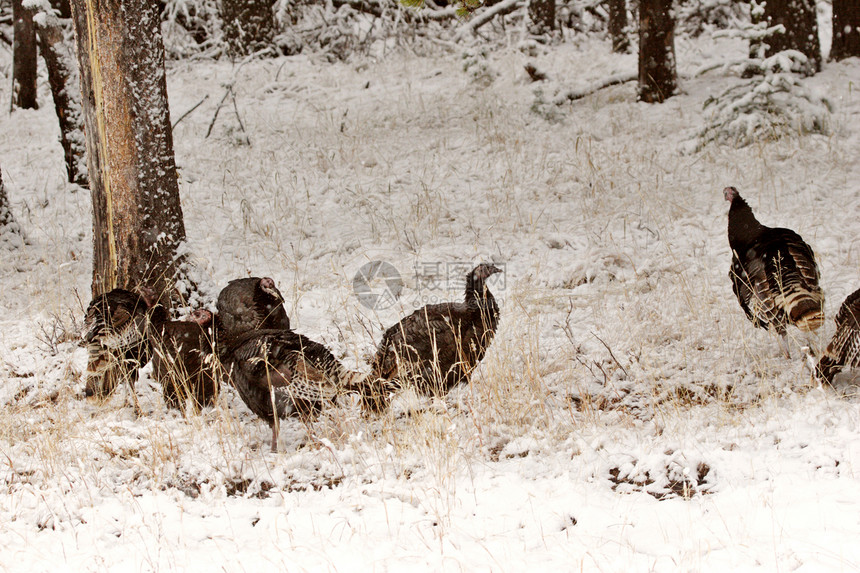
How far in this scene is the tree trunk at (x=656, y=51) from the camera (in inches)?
433

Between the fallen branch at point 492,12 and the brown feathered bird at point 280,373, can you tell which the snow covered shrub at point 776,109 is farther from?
the brown feathered bird at point 280,373

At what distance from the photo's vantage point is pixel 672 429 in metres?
4.27

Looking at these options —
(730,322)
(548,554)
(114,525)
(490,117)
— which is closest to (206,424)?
(114,525)

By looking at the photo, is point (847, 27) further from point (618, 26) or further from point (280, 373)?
point (280, 373)

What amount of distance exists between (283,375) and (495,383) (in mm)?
1347

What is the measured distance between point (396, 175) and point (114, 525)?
6797 mm

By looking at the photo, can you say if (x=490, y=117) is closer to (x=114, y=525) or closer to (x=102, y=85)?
(x=102, y=85)

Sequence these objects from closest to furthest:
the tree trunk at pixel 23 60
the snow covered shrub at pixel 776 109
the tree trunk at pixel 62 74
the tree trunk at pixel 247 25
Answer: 1. the snow covered shrub at pixel 776 109
2. the tree trunk at pixel 62 74
3. the tree trunk at pixel 23 60
4. the tree trunk at pixel 247 25

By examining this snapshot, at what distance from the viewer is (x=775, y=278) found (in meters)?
4.89

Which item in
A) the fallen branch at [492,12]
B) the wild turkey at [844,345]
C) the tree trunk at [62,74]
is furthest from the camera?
the fallen branch at [492,12]

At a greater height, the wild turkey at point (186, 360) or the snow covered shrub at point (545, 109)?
the snow covered shrub at point (545, 109)

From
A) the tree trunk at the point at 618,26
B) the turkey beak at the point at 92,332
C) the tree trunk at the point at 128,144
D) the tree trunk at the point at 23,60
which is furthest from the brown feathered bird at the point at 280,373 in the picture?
the tree trunk at the point at 618,26

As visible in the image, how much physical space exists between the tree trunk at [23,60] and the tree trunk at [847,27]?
13481mm

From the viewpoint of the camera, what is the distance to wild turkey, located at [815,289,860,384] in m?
4.24
